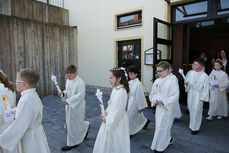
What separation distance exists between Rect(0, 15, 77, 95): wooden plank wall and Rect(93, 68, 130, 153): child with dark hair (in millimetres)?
6368

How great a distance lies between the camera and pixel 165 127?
10.1 ft

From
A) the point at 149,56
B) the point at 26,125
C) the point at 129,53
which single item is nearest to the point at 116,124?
the point at 26,125

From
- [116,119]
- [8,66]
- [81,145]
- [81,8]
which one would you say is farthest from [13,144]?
[81,8]

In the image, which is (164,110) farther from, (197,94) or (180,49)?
(180,49)

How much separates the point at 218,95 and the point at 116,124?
14.3ft

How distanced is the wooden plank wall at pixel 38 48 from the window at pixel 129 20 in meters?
2.98

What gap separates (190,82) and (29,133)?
12.5ft

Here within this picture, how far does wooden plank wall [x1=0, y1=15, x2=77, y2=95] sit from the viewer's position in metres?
7.04

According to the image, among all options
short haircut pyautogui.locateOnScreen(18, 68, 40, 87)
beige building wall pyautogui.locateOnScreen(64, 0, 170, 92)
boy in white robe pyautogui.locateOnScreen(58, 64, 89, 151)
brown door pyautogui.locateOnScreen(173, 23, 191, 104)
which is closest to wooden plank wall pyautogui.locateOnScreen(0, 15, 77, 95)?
beige building wall pyautogui.locateOnScreen(64, 0, 170, 92)

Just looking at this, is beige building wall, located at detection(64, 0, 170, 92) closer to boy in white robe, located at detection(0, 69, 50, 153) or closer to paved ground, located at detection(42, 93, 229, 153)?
paved ground, located at detection(42, 93, 229, 153)

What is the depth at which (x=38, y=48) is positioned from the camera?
26.4ft

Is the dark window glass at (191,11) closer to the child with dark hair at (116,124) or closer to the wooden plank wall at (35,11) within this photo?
the child with dark hair at (116,124)

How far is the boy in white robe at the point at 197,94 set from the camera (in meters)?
4.02

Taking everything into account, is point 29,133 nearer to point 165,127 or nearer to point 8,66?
point 165,127
